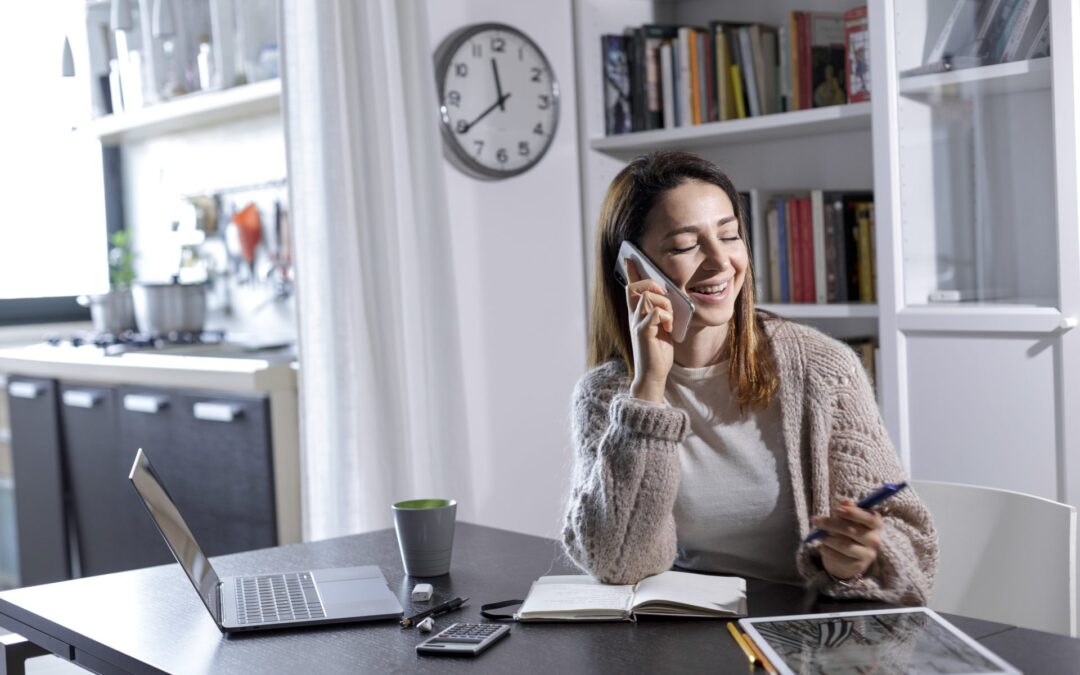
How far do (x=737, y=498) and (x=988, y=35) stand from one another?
1471mm

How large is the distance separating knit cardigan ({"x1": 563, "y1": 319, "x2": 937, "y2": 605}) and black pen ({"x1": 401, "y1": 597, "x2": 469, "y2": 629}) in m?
0.18

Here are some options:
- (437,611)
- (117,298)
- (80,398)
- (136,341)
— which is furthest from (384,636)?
(117,298)

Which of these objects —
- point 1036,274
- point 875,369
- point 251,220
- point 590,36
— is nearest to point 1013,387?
point 1036,274

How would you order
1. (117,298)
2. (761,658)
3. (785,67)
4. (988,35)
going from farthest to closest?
1. (117,298)
2. (785,67)
3. (988,35)
4. (761,658)

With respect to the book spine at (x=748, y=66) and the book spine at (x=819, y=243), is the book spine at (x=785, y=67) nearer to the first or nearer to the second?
the book spine at (x=748, y=66)

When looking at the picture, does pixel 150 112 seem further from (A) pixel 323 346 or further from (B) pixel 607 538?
(B) pixel 607 538

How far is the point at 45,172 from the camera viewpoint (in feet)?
14.1

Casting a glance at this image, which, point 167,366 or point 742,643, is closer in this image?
point 742,643

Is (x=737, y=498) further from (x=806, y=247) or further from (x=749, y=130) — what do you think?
(x=749, y=130)

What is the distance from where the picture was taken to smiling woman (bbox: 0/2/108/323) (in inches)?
163

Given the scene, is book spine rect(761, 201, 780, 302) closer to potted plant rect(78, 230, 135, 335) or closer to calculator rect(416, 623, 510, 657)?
calculator rect(416, 623, 510, 657)

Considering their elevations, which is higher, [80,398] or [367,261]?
[367,261]

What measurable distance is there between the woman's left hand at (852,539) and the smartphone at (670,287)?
0.36m

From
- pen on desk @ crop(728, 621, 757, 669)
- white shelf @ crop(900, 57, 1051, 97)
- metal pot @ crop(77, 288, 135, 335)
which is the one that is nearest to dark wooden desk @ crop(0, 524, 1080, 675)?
pen on desk @ crop(728, 621, 757, 669)
